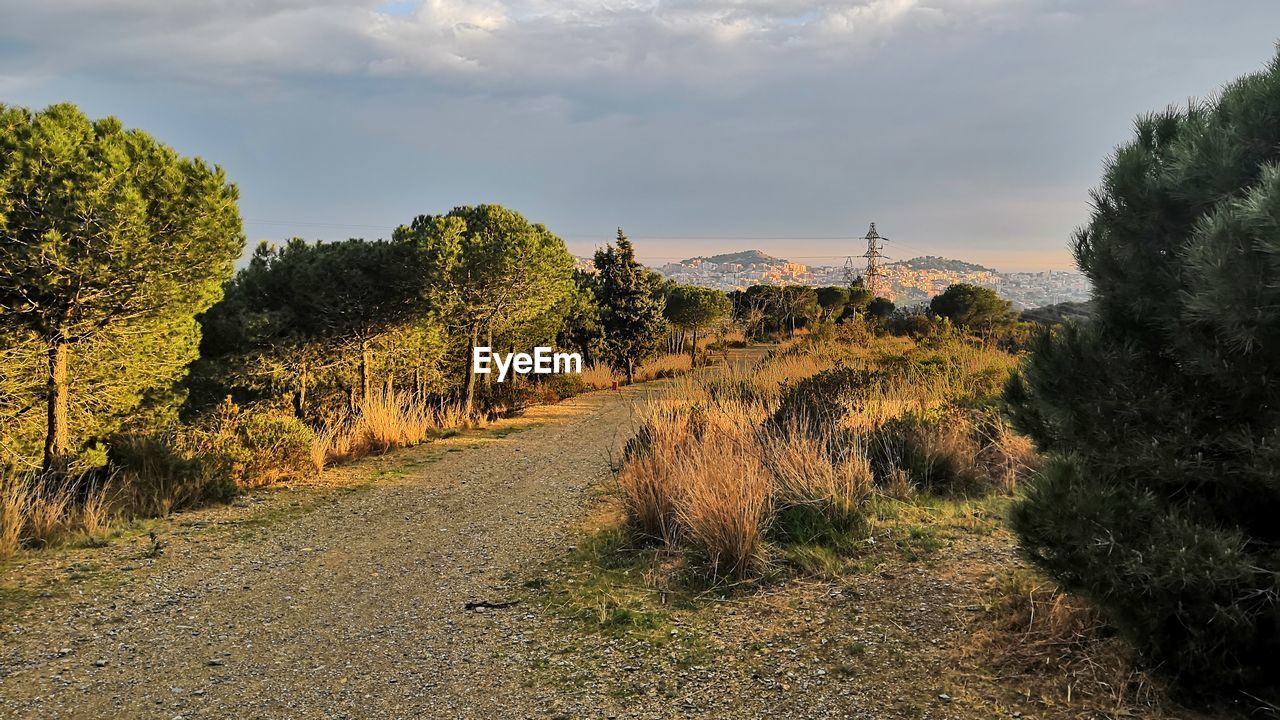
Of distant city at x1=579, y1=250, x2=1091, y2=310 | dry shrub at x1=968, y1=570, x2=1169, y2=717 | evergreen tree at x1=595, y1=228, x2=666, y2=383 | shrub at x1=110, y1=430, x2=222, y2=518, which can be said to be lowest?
dry shrub at x1=968, y1=570, x2=1169, y2=717

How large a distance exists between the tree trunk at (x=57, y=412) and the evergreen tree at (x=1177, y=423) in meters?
8.22

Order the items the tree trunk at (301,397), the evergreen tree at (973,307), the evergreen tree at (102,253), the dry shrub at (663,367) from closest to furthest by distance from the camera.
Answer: the evergreen tree at (102,253) < the tree trunk at (301,397) < the dry shrub at (663,367) < the evergreen tree at (973,307)

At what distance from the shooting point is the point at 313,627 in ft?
13.6

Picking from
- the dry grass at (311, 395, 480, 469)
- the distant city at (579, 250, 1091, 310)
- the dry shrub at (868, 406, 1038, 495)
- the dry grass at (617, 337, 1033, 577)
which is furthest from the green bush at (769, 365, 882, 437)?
the distant city at (579, 250, 1091, 310)

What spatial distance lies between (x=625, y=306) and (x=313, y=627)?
51.3 ft

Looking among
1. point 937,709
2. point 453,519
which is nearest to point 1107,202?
point 937,709

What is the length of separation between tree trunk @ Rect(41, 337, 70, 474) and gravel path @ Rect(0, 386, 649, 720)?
8.25 ft

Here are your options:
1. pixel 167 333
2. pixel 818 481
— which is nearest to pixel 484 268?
pixel 167 333

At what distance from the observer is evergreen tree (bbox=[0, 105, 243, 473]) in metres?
6.49

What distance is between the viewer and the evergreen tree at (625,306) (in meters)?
19.5

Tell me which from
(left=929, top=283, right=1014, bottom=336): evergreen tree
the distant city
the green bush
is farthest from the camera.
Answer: the distant city

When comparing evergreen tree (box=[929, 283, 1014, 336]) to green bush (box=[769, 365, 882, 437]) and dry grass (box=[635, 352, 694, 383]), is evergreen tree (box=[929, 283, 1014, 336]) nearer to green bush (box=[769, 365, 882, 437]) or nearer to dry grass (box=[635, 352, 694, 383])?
dry grass (box=[635, 352, 694, 383])

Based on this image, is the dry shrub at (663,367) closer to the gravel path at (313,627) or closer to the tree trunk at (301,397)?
the tree trunk at (301,397)

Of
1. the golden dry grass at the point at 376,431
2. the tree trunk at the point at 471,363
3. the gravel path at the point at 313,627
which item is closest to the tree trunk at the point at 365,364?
the golden dry grass at the point at 376,431
